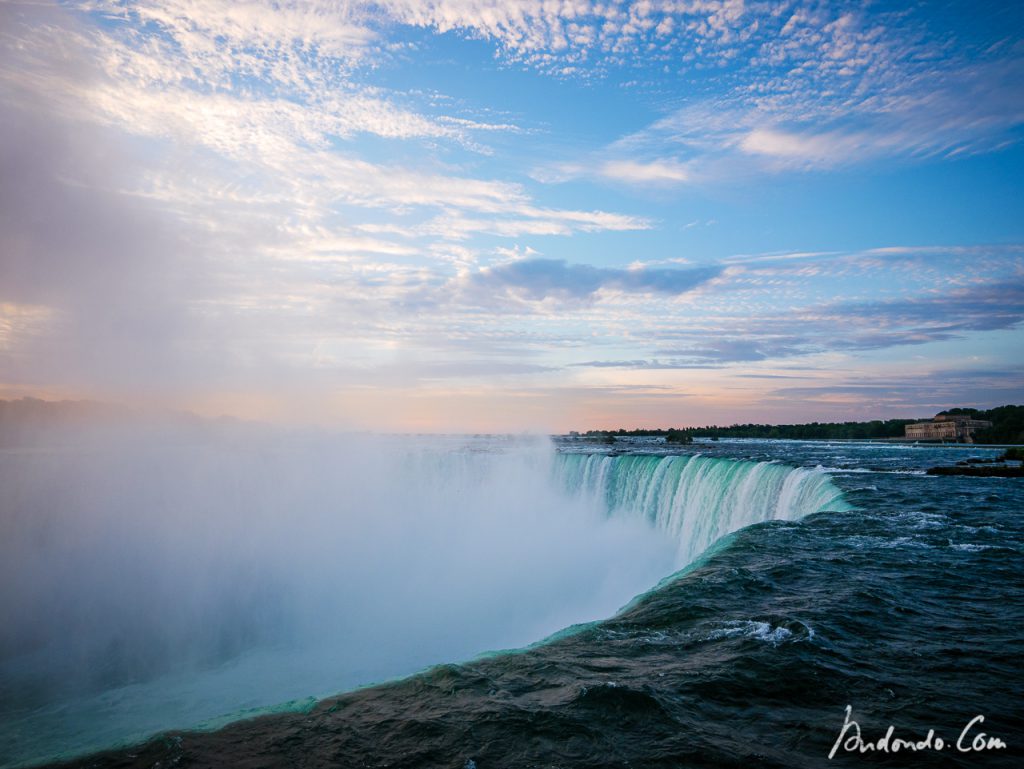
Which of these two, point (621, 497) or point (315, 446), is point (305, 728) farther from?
point (315, 446)

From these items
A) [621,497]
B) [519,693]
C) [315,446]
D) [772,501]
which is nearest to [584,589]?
[772,501]

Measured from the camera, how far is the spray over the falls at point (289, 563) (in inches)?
494

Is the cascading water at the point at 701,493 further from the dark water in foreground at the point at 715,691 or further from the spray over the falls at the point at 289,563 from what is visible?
the dark water in foreground at the point at 715,691

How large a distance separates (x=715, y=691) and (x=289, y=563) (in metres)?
20.5

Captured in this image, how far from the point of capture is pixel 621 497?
1194 inches

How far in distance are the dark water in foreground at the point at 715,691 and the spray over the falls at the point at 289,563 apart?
1486 millimetres

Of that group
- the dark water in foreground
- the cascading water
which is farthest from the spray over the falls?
the dark water in foreground

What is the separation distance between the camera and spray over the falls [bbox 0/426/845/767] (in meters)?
12.5

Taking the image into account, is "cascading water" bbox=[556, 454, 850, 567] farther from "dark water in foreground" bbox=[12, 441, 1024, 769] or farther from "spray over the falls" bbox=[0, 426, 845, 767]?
"dark water in foreground" bbox=[12, 441, 1024, 769]

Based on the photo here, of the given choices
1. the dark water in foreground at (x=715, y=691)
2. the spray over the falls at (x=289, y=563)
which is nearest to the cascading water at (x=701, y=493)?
the spray over the falls at (x=289, y=563)

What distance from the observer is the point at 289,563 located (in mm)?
21969

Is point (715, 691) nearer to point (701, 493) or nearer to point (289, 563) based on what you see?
point (701, 493)

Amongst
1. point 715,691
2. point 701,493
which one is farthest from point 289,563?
point 715,691

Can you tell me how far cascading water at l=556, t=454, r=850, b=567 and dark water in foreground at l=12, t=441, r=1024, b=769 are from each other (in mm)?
8258
